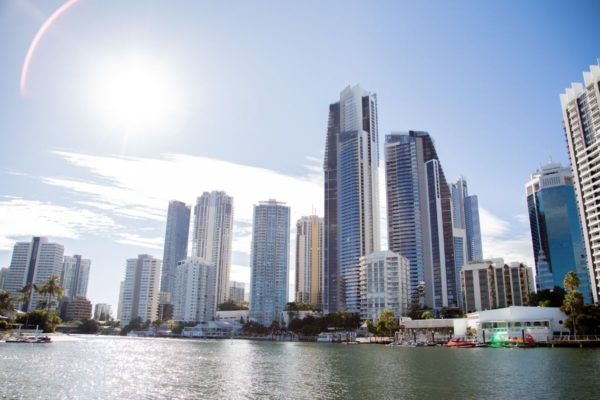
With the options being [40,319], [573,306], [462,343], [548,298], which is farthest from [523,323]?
[40,319]

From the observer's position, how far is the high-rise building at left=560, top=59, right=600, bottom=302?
142 meters

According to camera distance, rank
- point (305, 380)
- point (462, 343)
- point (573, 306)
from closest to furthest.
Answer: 1. point (305, 380)
2. point (573, 306)
3. point (462, 343)

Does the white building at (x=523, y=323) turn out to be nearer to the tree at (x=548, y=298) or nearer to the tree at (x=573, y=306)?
the tree at (x=573, y=306)

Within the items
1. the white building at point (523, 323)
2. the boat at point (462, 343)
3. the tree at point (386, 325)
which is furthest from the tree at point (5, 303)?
the white building at point (523, 323)

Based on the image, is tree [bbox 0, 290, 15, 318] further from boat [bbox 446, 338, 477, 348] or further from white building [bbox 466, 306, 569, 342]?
white building [bbox 466, 306, 569, 342]

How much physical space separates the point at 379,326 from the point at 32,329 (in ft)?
402

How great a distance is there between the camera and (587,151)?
150 m

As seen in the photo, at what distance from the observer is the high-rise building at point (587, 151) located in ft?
466

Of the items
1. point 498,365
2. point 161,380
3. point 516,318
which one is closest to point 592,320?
point 516,318

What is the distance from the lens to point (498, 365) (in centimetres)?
7125

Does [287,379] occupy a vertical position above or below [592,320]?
below

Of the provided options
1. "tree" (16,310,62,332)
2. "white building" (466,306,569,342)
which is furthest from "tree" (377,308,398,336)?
"tree" (16,310,62,332)

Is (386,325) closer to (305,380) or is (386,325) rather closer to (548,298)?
(548,298)

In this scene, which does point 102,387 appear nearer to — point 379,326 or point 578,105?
point 379,326
